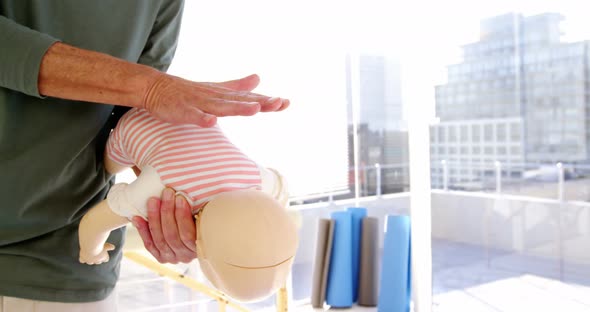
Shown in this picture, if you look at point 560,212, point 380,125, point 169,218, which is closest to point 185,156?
point 169,218

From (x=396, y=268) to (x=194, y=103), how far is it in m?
2.95

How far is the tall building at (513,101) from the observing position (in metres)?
2.90

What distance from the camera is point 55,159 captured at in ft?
2.61

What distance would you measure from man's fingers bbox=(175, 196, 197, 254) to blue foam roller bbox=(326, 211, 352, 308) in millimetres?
2903

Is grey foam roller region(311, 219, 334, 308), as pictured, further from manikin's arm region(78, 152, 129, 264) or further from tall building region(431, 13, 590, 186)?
manikin's arm region(78, 152, 129, 264)

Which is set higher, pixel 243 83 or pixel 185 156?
pixel 243 83

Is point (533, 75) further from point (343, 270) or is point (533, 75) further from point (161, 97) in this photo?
point (161, 97)

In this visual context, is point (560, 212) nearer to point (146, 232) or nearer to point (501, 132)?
point (501, 132)

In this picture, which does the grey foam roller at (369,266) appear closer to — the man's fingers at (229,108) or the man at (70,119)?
the man at (70,119)

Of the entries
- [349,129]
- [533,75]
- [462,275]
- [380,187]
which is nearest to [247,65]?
[349,129]

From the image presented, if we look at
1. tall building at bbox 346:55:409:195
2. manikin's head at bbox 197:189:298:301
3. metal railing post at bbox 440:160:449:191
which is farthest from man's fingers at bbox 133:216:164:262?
tall building at bbox 346:55:409:195

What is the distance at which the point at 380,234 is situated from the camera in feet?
12.8

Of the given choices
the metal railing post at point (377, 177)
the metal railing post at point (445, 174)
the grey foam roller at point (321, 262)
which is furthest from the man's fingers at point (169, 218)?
the metal railing post at point (377, 177)

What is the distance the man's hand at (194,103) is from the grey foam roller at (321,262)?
3030mm
